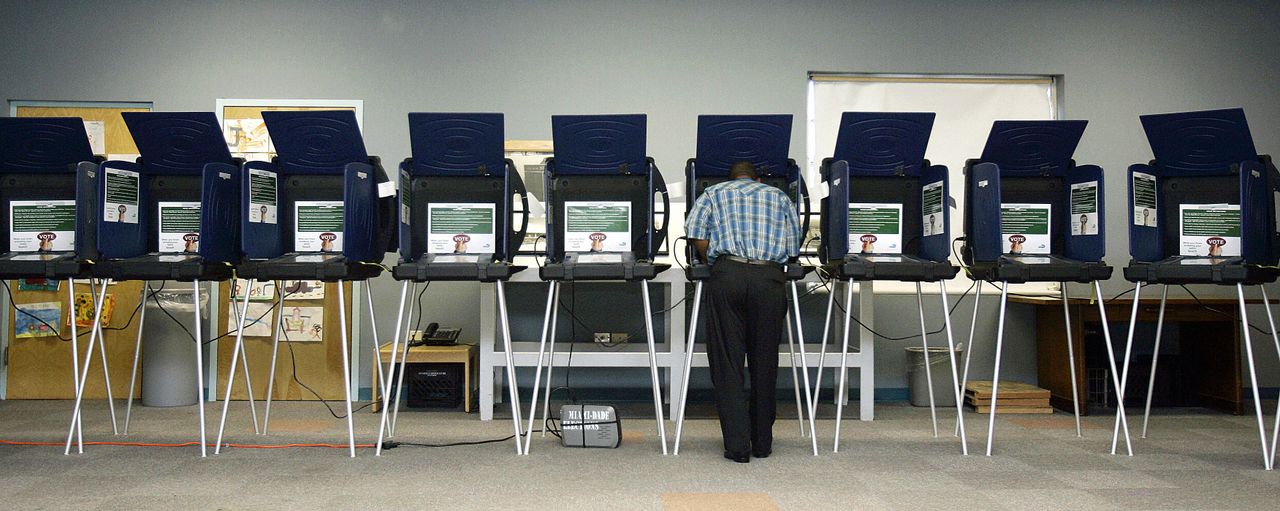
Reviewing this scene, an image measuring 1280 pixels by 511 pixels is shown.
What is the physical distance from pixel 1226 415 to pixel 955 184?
2101 millimetres

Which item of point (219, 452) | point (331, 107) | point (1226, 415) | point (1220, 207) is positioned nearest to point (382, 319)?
point (331, 107)

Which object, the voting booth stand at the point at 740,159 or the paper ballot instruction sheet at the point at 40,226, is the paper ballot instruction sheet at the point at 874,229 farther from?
the paper ballot instruction sheet at the point at 40,226

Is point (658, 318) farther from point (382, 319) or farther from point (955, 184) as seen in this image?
point (955, 184)

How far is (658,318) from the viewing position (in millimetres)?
5273

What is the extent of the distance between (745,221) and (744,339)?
0.53 m

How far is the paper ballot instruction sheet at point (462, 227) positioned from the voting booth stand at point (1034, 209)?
229 centimetres

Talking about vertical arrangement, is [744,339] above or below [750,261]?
below

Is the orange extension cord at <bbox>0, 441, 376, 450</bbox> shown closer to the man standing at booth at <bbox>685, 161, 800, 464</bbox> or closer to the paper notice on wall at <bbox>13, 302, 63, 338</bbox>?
the man standing at booth at <bbox>685, 161, 800, 464</bbox>

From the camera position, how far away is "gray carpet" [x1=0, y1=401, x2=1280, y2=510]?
275 centimetres

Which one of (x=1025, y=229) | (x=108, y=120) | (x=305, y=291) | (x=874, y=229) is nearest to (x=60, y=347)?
(x=108, y=120)

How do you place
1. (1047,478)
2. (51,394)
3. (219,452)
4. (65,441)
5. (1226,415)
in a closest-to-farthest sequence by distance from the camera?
(1047,478)
(219,452)
(65,441)
(1226,415)
(51,394)

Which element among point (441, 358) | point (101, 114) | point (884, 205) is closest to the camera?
point (884, 205)

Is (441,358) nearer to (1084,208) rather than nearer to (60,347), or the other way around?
(60,347)

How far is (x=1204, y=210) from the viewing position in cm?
367
